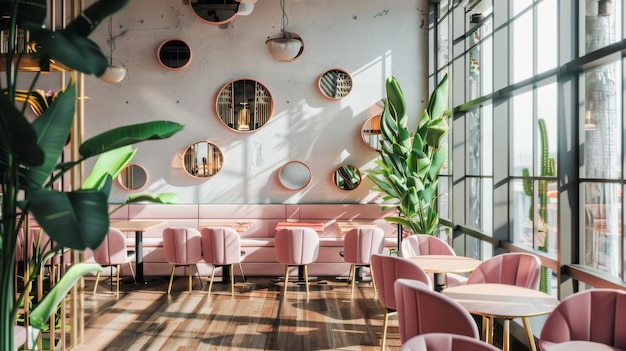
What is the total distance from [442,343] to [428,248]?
305 centimetres

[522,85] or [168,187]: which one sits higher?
[522,85]

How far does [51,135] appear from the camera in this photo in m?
1.78

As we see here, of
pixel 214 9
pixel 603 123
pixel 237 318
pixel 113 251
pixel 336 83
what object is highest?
pixel 214 9

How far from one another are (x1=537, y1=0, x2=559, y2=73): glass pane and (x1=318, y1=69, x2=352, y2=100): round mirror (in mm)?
3610

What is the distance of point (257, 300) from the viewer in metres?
6.14

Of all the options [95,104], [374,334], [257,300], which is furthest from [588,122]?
[95,104]

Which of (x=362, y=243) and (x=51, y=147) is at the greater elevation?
(x=51, y=147)

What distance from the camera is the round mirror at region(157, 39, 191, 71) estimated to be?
25.3ft

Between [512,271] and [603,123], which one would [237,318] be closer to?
[512,271]

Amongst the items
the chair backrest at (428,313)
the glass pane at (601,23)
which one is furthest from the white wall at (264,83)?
the chair backrest at (428,313)

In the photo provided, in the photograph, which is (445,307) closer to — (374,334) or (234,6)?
(374,334)

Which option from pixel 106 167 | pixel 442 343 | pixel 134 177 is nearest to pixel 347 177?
pixel 134 177

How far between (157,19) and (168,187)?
2.23 m

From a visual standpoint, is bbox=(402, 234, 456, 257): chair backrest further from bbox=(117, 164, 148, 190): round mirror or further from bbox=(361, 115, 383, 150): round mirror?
bbox=(117, 164, 148, 190): round mirror
